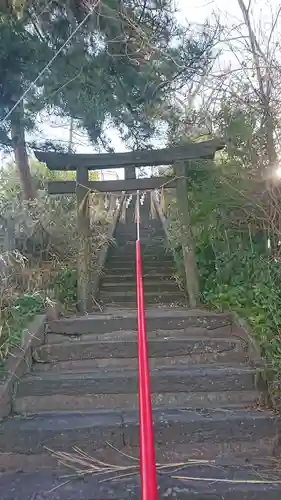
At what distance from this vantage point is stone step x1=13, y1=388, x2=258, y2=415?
9.34 feet

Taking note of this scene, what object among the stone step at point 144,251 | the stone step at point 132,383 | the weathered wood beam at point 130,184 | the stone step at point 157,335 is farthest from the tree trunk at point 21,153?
the stone step at point 132,383

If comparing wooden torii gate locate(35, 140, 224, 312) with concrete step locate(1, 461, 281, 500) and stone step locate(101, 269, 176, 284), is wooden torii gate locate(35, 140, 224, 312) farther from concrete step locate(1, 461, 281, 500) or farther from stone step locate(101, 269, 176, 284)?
concrete step locate(1, 461, 281, 500)

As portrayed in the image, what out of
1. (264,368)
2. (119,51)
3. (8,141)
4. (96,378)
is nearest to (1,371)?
(96,378)

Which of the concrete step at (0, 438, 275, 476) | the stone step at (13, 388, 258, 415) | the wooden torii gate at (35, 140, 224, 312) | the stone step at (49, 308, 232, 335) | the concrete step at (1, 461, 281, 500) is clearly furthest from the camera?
the wooden torii gate at (35, 140, 224, 312)

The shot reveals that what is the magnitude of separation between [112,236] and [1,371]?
4.37 m

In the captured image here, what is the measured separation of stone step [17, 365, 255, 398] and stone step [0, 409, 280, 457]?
33 centimetres

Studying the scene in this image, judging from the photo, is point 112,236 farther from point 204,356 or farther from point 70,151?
point 204,356

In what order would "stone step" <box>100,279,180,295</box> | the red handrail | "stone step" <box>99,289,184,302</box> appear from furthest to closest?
1. "stone step" <box>100,279,180,295</box>
2. "stone step" <box>99,289,184,302</box>
3. the red handrail

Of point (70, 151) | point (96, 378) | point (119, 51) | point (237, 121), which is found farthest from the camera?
point (70, 151)

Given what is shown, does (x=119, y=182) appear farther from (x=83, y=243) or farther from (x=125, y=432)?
(x=125, y=432)

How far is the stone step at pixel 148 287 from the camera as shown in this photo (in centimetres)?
538

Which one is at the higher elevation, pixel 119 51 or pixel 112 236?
pixel 119 51

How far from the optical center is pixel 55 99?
14.7 feet

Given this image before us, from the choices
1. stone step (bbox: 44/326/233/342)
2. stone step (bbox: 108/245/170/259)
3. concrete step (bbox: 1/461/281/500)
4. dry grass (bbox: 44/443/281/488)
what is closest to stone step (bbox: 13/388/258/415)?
dry grass (bbox: 44/443/281/488)
